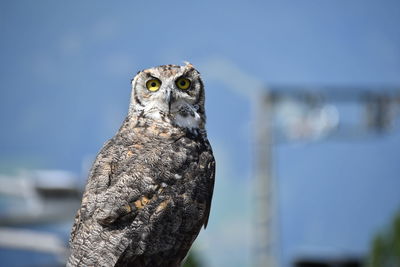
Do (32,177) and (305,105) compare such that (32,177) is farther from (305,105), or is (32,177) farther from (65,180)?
(305,105)

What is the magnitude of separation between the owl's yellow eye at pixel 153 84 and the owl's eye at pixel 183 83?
97mm

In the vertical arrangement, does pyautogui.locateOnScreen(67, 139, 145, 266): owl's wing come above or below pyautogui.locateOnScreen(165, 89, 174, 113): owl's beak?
below

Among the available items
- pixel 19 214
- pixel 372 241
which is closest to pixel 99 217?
pixel 372 241

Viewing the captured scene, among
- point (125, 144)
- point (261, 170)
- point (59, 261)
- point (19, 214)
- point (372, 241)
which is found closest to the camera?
point (125, 144)

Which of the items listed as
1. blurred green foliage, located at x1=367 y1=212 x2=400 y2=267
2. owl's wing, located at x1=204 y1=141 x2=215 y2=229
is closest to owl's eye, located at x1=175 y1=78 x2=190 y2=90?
owl's wing, located at x1=204 y1=141 x2=215 y2=229

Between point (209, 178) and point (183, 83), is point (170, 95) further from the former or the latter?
point (209, 178)

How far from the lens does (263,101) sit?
12180 millimetres

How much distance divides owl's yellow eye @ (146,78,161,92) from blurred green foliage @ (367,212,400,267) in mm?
5535

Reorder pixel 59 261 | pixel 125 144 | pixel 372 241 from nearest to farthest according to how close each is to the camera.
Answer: pixel 125 144
pixel 372 241
pixel 59 261

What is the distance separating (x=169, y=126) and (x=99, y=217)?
2.20 feet

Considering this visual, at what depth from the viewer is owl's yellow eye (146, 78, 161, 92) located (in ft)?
11.4

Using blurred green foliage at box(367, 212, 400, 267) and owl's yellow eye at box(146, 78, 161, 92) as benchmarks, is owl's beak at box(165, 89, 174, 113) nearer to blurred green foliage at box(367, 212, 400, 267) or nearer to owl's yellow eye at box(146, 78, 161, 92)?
owl's yellow eye at box(146, 78, 161, 92)

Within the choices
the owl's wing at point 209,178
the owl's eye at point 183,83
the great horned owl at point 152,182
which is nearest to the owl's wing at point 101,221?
the great horned owl at point 152,182

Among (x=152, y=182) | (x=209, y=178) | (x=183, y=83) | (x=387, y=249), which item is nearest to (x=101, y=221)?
(x=152, y=182)
